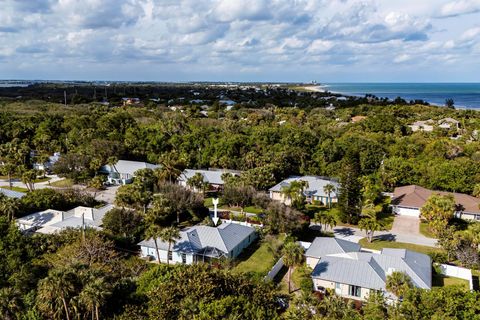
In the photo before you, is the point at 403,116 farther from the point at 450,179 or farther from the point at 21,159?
the point at 21,159

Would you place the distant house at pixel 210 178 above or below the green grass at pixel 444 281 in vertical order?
above

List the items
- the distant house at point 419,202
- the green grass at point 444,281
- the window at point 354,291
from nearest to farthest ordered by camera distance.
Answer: the window at point 354,291 < the green grass at point 444,281 < the distant house at point 419,202

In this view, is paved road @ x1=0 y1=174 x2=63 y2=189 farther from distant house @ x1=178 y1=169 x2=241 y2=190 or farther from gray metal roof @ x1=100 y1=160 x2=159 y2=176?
distant house @ x1=178 y1=169 x2=241 y2=190

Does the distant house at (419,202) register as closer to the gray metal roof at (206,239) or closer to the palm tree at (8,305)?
the gray metal roof at (206,239)

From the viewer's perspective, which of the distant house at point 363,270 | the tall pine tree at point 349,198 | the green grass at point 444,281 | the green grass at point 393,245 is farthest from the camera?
the tall pine tree at point 349,198

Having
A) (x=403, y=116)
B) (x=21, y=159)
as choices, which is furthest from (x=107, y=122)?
(x=403, y=116)

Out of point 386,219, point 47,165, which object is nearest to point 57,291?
point 386,219

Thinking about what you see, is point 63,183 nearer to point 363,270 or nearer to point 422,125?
point 363,270

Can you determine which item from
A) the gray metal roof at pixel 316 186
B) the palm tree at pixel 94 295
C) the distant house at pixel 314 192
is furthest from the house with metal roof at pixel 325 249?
the palm tree at pixel 94 295
